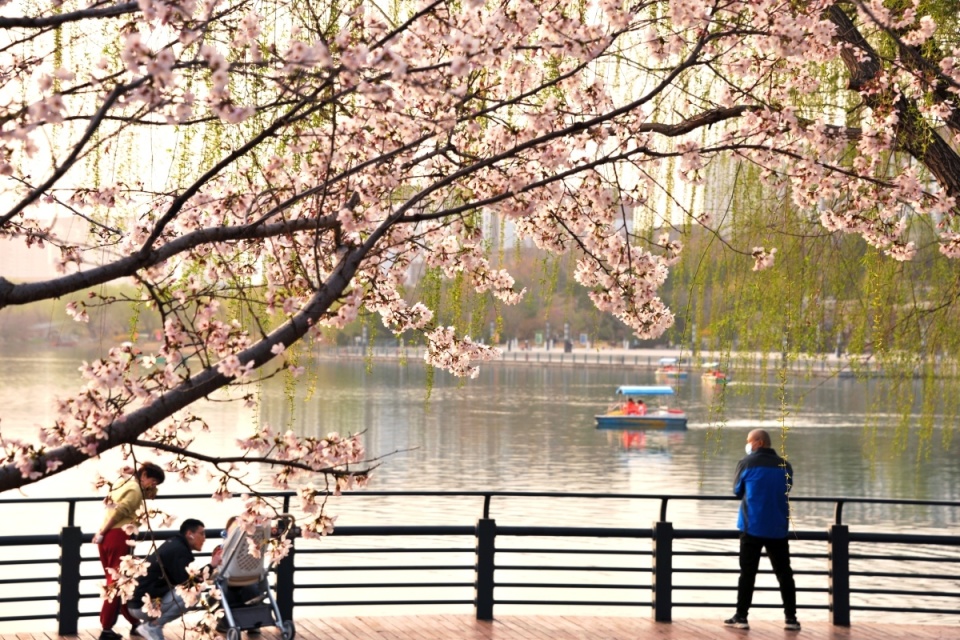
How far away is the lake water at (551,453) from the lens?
41875mm

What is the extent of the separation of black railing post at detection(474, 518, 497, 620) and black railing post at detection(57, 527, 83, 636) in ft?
9.06

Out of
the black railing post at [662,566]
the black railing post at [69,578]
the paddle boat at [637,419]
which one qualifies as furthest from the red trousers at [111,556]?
the paddle boat at [637,419]

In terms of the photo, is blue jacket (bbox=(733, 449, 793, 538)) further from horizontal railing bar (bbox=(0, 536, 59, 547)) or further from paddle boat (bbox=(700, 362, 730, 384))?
horizontal railing bar (bbox=(0, 536, 59, 547))

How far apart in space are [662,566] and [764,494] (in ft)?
3.17

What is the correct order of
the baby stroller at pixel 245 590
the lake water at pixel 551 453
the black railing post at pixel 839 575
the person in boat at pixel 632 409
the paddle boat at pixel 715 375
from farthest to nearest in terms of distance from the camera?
the person in boat at pixel 632 409 → the lake water at pixel 551 453 → the black railing post at pixel 839 575 → the baby stroller at pixel 245 590 → the paddle boat at pixel 715 375

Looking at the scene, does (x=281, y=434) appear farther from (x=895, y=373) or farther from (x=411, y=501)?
(x=411, y=501)

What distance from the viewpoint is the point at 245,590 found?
9469mm

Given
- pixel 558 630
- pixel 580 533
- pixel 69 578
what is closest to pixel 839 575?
pixel 580 533

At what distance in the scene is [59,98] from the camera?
442cm

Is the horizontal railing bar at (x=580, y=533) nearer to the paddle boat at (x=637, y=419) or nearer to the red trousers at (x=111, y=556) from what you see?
the red trousers at (x=111, y=556)

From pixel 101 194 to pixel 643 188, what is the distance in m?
2.67

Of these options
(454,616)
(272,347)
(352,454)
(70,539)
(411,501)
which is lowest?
(411,501)

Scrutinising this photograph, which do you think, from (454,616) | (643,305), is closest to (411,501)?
(454,616)

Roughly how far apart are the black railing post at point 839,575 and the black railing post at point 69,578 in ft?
17.5
